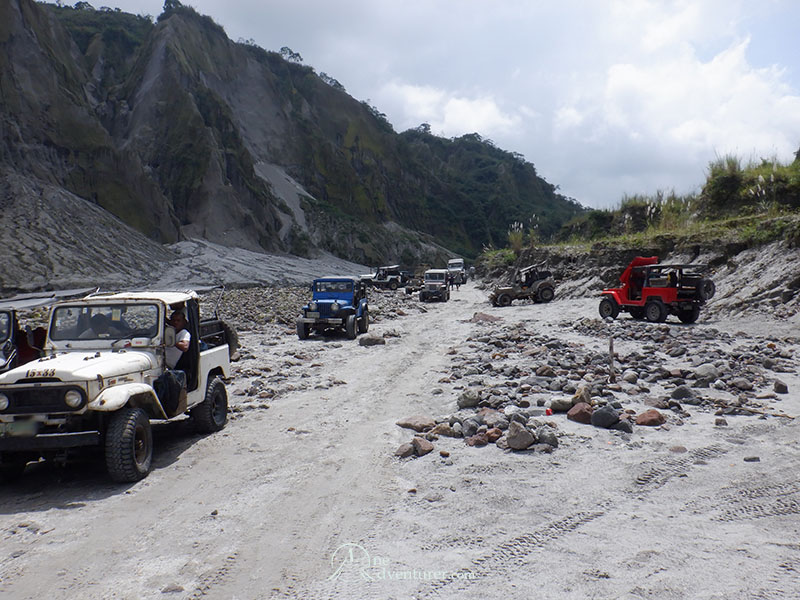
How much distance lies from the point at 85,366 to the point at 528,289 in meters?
23.0

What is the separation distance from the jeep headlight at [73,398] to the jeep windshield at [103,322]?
4.09 feet

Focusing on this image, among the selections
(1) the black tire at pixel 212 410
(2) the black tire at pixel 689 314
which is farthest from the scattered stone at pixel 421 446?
A: (2) the black tire at pixel 689 314

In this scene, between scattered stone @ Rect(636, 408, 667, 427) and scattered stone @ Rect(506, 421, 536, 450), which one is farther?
scattered stone @ Rect(636, 408, 667, 427)

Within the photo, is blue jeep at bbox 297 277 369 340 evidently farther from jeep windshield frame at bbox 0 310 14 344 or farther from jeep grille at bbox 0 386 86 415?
jeep grille at bbox 0 386 86 415

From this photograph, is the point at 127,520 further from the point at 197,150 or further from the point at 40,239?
the point at 197,150

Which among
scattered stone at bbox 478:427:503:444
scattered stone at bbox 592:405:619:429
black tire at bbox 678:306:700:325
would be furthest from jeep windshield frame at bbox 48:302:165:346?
black tire at bbox 678:306:700:325

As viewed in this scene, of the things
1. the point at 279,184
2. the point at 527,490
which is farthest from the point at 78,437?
the point at 279,184

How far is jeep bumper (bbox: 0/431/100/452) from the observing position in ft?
16.7

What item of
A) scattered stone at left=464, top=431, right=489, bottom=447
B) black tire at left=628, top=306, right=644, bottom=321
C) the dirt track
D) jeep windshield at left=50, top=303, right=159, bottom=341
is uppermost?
jeep windshield at left=50, top=303, right=159, bottom=341

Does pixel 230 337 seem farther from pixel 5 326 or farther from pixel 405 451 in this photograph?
pixel 405 451

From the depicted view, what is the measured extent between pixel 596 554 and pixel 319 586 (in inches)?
74.1

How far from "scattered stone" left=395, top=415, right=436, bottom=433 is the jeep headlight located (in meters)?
3.69

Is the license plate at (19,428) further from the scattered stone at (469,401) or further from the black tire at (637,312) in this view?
the black tire at (637,312)

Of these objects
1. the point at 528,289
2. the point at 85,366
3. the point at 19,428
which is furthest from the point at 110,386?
the point at 528,289
